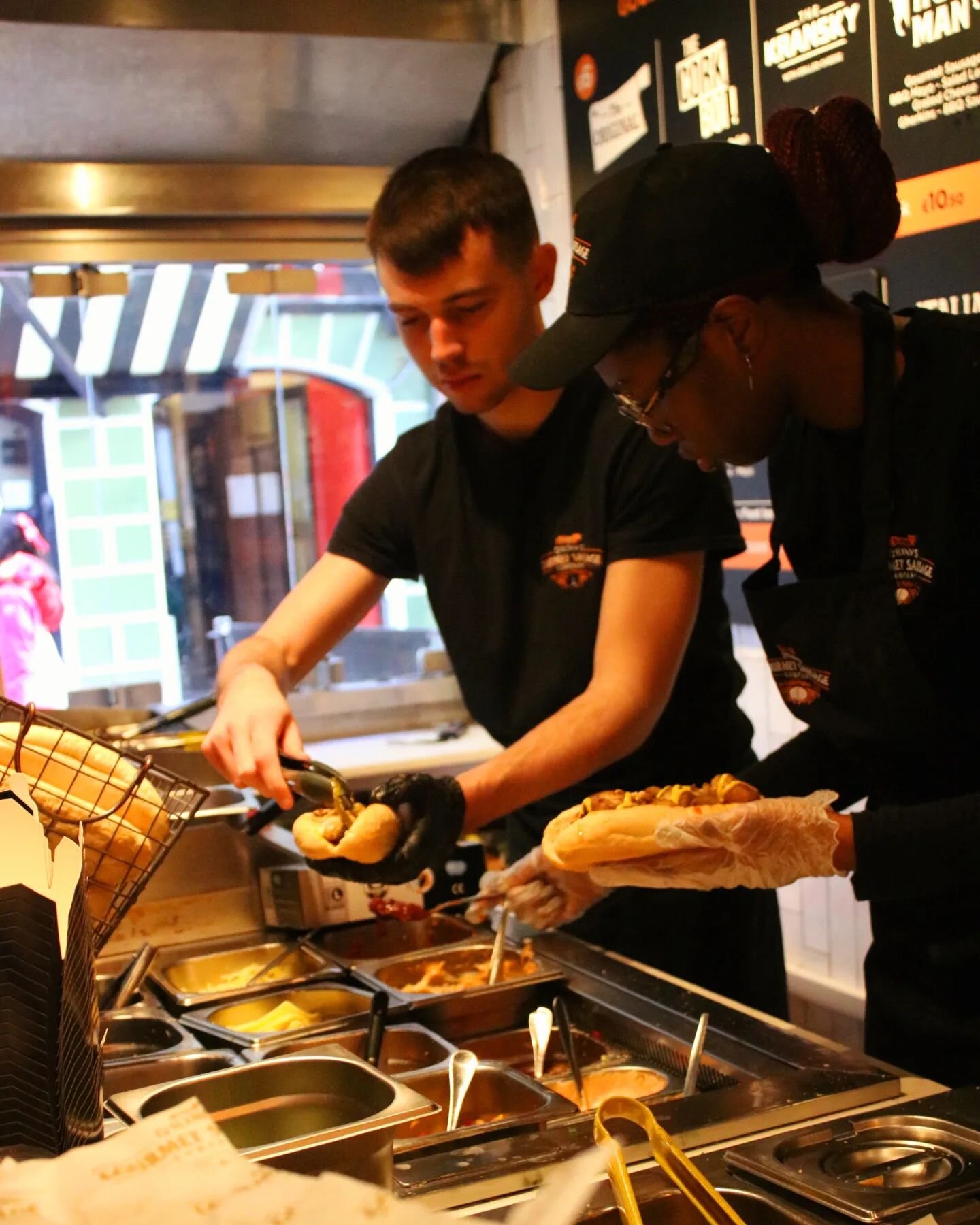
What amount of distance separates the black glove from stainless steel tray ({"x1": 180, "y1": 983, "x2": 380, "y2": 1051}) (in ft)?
0.56

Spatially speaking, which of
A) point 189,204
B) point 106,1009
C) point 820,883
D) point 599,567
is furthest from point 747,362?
point 189,204

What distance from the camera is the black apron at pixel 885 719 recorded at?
1.58 meters

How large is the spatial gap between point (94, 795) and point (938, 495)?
0.96m

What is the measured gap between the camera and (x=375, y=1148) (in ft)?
3.67

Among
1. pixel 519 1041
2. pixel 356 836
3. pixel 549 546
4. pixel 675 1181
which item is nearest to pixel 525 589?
pixel 549 546

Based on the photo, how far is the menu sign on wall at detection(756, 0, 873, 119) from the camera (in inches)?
109

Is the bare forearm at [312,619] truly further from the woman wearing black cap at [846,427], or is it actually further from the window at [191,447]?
the window at [191,447]

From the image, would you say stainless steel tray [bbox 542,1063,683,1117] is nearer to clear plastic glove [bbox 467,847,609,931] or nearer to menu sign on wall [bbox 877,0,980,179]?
clear plastic glove [bbox 467,847,609,931]

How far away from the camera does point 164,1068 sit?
1576 mm

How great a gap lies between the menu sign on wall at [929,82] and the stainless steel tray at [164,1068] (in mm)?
2037

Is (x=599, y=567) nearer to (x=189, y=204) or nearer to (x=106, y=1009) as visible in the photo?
(x=106, y=1009)

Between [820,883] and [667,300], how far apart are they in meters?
2.02

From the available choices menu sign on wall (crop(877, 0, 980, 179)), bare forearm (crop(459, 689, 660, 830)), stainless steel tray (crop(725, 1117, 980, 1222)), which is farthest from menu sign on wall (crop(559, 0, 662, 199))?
stainless steel tray (crop(725, 1117, 980, 1222))

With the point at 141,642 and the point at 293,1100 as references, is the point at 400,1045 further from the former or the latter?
the point at 141,642
